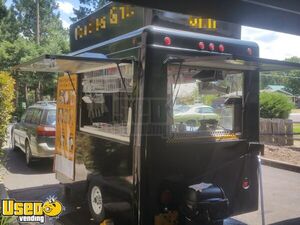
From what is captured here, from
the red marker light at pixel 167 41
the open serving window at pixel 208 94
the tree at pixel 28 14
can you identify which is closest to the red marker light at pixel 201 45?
the open serving window at pixel 208 94

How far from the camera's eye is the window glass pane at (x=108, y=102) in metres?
4.58

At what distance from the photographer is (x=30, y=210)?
5.23m

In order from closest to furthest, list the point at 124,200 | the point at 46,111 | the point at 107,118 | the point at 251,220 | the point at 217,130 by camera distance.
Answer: the point at 124,200 → the point at 217,130 → the point at 107,118 → the point at 251,220 → the point at 46,111

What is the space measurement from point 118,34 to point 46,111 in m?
5.60

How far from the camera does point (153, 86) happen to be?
13.7 ft

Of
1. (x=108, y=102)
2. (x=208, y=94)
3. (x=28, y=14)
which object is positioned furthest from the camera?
(x=28, y=14)

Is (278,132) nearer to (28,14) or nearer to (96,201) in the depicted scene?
(96,201)

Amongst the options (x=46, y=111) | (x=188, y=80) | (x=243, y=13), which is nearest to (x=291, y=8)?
(x=243, y=13)

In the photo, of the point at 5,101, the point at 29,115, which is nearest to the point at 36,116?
the point at 29,115

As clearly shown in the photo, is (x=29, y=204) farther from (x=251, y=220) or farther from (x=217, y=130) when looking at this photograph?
Answer: (x=251, y=220)

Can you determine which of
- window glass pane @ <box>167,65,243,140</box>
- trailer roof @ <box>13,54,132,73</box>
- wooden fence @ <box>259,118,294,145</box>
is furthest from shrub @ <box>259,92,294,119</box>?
trailer roof @ <box>13,54,132,73</box>

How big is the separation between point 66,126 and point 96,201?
1.94 m

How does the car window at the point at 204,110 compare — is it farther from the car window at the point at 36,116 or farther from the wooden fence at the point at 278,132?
the wooden fence at the point at 278,132

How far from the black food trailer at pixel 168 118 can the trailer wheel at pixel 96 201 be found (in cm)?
1
